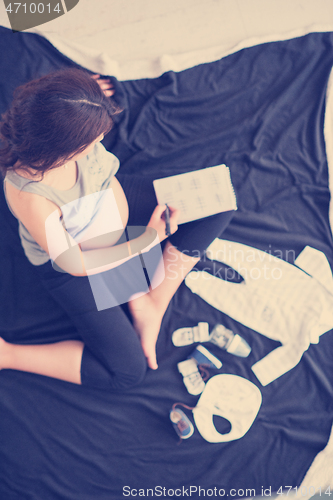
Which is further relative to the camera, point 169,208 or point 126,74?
point 126,74

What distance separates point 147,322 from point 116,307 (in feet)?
0.47

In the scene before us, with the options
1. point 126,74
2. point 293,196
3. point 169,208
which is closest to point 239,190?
point 293,196

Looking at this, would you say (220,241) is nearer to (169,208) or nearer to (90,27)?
(169,208)

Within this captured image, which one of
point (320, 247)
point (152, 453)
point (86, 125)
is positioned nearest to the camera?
point (86, 125)

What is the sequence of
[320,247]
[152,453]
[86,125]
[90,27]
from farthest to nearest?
[90,27] → [320,247] → [152,453] → [86,125]

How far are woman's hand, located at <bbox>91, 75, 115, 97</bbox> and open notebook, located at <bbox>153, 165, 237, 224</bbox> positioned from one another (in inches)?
16.9

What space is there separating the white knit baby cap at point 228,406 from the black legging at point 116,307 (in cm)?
22

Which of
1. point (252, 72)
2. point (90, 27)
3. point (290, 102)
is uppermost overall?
point (90, 27)

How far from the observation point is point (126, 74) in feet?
3.84

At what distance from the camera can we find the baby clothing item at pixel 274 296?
100cm

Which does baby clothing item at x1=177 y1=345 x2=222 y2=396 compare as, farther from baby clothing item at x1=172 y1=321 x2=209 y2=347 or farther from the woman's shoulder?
the woman's shoulder

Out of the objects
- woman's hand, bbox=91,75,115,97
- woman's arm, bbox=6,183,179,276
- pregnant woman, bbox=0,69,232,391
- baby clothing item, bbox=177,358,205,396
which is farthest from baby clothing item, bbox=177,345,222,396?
woman's hand, bbox=91,75,115,97

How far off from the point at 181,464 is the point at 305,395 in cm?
45

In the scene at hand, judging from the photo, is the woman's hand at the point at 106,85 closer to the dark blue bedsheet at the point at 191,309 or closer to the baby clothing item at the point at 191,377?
the dark blue bedsheet at the point at 191,309
